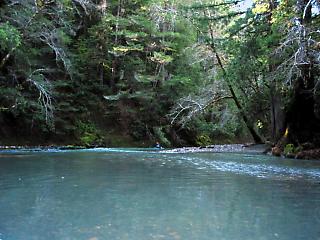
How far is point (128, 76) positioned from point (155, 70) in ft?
6.61

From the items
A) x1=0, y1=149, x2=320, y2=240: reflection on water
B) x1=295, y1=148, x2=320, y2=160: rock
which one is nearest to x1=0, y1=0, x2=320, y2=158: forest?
x1=295, y1=148, x2=320, y2=160: rock

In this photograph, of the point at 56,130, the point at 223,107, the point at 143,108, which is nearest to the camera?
the point at 56,130

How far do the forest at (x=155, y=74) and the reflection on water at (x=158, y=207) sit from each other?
19.4 feet

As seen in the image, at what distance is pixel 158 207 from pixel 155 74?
22544mm

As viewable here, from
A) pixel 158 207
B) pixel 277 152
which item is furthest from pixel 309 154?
pixel 158 207

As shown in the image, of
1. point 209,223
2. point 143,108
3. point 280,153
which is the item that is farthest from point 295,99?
point 143,108

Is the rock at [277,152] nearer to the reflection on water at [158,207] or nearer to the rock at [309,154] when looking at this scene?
the rock at [309,154]

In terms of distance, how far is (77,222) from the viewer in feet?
12.2

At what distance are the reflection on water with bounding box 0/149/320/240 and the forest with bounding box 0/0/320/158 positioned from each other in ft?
19.4

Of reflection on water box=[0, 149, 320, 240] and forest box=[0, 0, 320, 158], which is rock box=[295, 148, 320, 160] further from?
reflection on water box=[0, 149, 320, 240]

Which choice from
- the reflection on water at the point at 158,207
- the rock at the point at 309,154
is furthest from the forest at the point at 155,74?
the reflection on water at the point at 158,207

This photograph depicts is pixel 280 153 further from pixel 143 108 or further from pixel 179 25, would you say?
pixel 179 25

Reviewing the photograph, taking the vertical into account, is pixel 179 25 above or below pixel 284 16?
above

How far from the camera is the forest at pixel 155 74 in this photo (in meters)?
13.8
